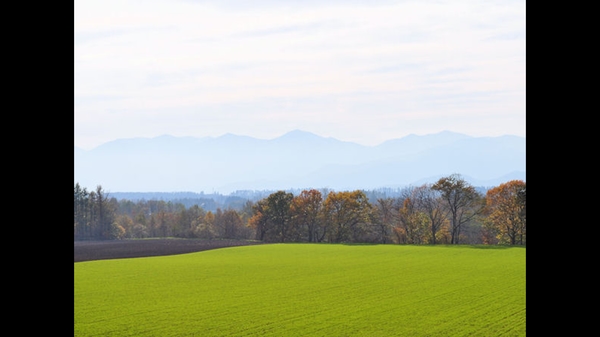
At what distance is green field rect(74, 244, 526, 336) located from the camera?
1943cm

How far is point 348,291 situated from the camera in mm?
28328

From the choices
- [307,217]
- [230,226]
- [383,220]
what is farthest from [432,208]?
[230,226]

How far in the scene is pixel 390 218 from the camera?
65062mm

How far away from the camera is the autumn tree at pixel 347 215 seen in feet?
211

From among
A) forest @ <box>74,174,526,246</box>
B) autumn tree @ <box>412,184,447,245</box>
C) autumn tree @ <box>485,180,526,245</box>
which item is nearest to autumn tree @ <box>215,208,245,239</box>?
forest @ <box>74,174,526,246</box>

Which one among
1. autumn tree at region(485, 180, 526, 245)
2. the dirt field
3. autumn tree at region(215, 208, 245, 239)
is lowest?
the dirt field

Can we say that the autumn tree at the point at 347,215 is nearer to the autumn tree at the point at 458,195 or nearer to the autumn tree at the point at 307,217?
the autumn tree at the point at 307,217

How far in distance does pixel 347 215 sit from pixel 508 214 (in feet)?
54.6

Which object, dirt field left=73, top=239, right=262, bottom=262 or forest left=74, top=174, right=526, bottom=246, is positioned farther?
forest left=74, top=174, right=526, bottom=246

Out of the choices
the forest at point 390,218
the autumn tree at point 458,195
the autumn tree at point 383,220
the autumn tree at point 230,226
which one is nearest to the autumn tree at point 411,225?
the forest at point 390,218

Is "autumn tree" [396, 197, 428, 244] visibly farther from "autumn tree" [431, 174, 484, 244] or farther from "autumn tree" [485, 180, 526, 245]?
"autumn tree" [485, 180, 526, 245]

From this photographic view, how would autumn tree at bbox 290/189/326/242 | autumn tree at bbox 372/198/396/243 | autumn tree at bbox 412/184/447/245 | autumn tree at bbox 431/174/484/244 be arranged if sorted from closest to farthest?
autumn tree at bbox 431/174/484/244 < autumn tree at bbox 412/184/447/245 < autumn tree at bbox 372/198/396/243 < autumn tree at bbox 290/189/326/242

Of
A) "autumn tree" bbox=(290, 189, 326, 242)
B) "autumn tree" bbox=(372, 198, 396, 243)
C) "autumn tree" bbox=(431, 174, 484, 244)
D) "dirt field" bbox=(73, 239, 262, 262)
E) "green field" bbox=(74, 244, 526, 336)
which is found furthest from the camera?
"autumn tree" bbox=(290, 189, 326, 242)
